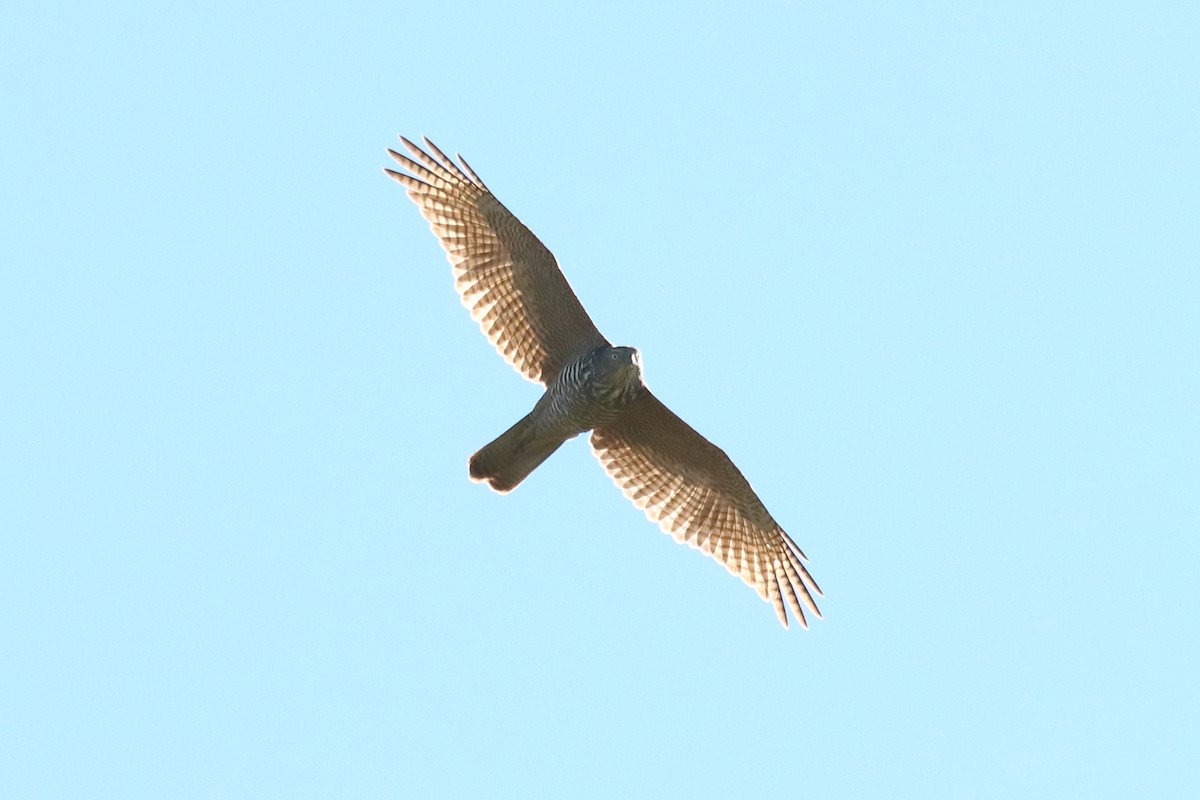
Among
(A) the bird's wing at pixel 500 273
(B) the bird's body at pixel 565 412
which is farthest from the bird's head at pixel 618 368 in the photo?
(A) the bird's wing at pixel 500 273

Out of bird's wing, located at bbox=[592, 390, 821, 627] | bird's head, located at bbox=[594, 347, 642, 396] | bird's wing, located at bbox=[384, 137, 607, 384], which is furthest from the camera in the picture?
bird's wing, located at bbox=[592, 390, 821, 627]

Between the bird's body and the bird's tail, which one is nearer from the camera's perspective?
the bird's body

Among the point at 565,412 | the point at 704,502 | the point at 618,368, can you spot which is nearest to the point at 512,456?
the point at 565,412

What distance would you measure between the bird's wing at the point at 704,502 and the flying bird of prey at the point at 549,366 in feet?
0.04

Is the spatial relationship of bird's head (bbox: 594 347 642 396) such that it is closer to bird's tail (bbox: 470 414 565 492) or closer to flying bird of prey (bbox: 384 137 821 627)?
flying bird of prey (bbox: 384 137 821 627)

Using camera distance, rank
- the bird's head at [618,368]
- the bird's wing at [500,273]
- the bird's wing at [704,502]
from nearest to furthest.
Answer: the bird's head at [618,368] < the bird's wing at [500,273] < the bird's wing at [704,502]

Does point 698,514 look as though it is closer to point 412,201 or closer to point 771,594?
point 771,594

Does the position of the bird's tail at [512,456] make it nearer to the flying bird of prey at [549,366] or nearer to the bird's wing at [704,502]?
the flying bird of prey at [549,366]

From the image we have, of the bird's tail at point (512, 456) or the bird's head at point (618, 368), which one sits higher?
the bird's head at point (618, 368)

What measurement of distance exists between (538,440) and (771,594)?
103 inches

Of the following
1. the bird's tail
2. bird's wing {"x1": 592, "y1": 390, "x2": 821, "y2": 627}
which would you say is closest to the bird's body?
the bird's tail

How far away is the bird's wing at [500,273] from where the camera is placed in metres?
14.8

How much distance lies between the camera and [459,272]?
1501 centimetres

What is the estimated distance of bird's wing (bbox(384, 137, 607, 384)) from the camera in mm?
14797
